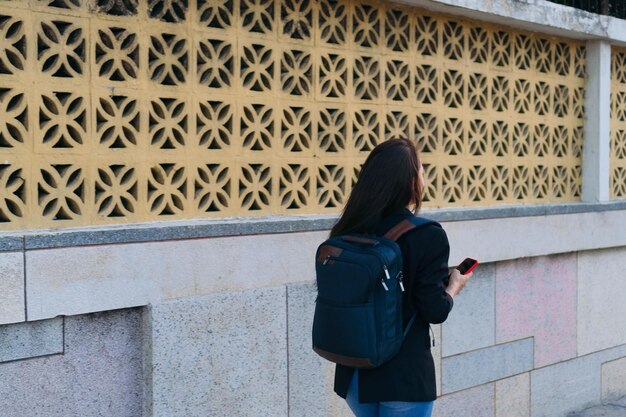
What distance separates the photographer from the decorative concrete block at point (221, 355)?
4.24m

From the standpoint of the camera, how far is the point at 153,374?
13.7 feet

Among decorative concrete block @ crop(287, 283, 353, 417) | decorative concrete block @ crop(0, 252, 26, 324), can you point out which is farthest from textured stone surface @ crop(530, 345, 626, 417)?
decorative concrete block @ crop(0, 252, 26, 324)

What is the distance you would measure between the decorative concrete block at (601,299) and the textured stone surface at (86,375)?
376cm

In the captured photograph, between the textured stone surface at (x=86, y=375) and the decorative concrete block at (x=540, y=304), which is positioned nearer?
the textured stone surface at (x=86, y=375)

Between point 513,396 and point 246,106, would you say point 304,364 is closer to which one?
point 246,106

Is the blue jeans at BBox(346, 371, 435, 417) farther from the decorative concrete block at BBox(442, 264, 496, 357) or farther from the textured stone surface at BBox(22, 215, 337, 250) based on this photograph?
the decorative concrete block at BBox(442, 264, 496, 357)

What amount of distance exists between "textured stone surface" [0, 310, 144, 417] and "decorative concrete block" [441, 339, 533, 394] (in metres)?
2.24

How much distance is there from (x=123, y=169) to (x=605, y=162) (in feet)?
13.4

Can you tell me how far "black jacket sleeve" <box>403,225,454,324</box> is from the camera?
3.36 metres

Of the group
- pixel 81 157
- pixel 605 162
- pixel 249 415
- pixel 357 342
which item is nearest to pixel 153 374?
pixel 249 415

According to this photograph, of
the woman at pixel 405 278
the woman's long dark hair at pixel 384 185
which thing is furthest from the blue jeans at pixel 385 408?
the woman's long dark hair at pixel 384 185

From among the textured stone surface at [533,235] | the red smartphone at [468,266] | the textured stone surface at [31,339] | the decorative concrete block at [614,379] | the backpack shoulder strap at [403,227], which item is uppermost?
the backpack shoulder strap at [403,227]

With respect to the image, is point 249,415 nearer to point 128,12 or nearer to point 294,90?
point 294,90

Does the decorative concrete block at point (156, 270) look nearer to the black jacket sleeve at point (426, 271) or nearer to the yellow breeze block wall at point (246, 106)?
the yellow breeze block wall at point (246, 106)
